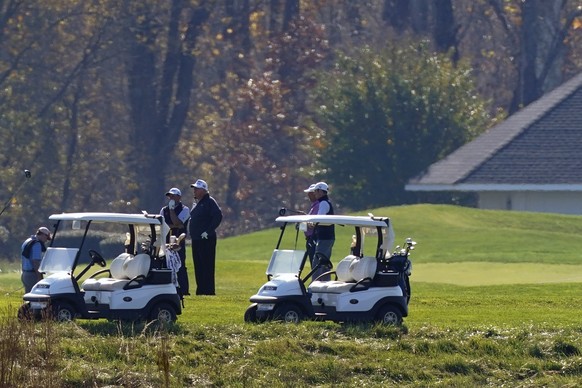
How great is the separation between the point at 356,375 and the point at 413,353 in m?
0.88

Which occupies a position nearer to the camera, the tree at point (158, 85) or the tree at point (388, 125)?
the tree at point (388, 125)

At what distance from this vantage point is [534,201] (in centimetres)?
5284

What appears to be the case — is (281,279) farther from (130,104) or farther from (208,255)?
(130,104)

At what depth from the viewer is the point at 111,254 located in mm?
43125

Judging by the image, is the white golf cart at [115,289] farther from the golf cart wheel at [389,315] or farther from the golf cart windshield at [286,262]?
the golf cart wheel at [389,315]

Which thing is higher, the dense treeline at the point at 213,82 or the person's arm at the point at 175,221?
the dense treeline at the point at 213,82

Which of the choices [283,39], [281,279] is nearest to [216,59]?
[283,39]

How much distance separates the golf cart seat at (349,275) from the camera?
64.6 ft

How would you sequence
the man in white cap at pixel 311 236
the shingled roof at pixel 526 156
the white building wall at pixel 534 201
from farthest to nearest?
1. the white building wall at pixel 534 201
2. the shingled roof at pixel 526 156
3. the man in white cap at pixel 311 236

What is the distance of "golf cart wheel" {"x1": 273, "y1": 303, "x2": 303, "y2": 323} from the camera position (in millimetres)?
19703

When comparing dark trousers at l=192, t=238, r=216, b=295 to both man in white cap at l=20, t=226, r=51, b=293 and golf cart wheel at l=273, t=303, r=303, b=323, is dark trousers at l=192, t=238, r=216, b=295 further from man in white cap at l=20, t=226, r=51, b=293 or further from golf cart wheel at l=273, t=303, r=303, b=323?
golf cart wheel at l=273, t=303, r=303, b=323

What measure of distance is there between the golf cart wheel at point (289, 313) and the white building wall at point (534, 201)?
3301 centimetres

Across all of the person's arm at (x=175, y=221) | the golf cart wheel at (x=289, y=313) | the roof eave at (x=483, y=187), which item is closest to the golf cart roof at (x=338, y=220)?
the golf cart wheel at (x=289, y=313)

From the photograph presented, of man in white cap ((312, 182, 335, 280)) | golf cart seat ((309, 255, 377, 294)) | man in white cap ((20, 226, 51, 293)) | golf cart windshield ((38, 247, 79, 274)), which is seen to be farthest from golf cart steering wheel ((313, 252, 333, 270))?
man in white cap ((20, 226, 51, 293))
